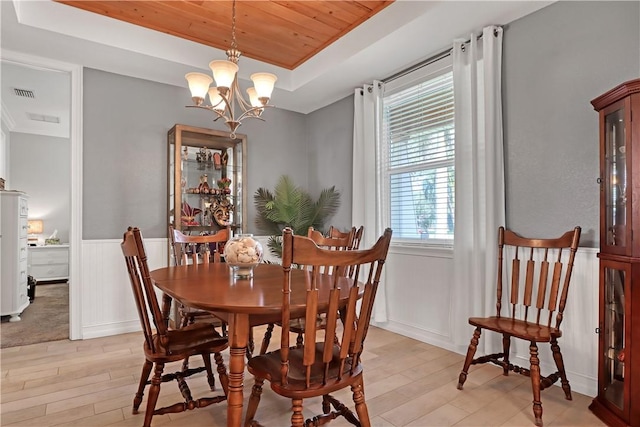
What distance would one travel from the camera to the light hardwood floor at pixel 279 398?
6.40ft

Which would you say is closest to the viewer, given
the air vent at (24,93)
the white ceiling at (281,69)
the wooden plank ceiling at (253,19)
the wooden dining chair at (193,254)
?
the wooden dining chair at (193,254)

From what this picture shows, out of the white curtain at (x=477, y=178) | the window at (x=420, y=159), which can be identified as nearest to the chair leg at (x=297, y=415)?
the white curtain at (x=477, y=178)

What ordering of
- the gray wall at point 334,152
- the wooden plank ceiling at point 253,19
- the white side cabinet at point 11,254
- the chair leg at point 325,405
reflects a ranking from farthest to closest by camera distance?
the gray wall at point 334,152
the white side cabinet at point 11,254
the wooden plank ceiling at point 253,19
the chair leg at point 325,405

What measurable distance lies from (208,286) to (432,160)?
94.3 inches

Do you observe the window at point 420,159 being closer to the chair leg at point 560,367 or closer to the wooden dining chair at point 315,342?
the chair leg at point 560,367

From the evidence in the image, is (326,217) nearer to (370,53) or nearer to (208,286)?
(370,53)

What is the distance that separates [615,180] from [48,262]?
784 centimetres

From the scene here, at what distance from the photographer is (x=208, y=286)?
173 centimetres

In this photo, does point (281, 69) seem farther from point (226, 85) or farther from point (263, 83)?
point (226, 85)

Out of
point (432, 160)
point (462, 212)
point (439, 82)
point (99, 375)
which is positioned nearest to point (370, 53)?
point (439, 82)

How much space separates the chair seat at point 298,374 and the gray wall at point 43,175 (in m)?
6.72

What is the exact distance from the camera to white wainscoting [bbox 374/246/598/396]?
7.48ft

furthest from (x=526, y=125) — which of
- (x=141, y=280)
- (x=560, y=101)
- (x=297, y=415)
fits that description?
(x=141, y=280)

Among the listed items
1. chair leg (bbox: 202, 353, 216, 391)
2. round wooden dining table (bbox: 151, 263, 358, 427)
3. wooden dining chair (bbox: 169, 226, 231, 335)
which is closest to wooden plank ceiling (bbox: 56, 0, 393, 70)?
wooden dining chair (bbox: 169, 226, 231, 335)
